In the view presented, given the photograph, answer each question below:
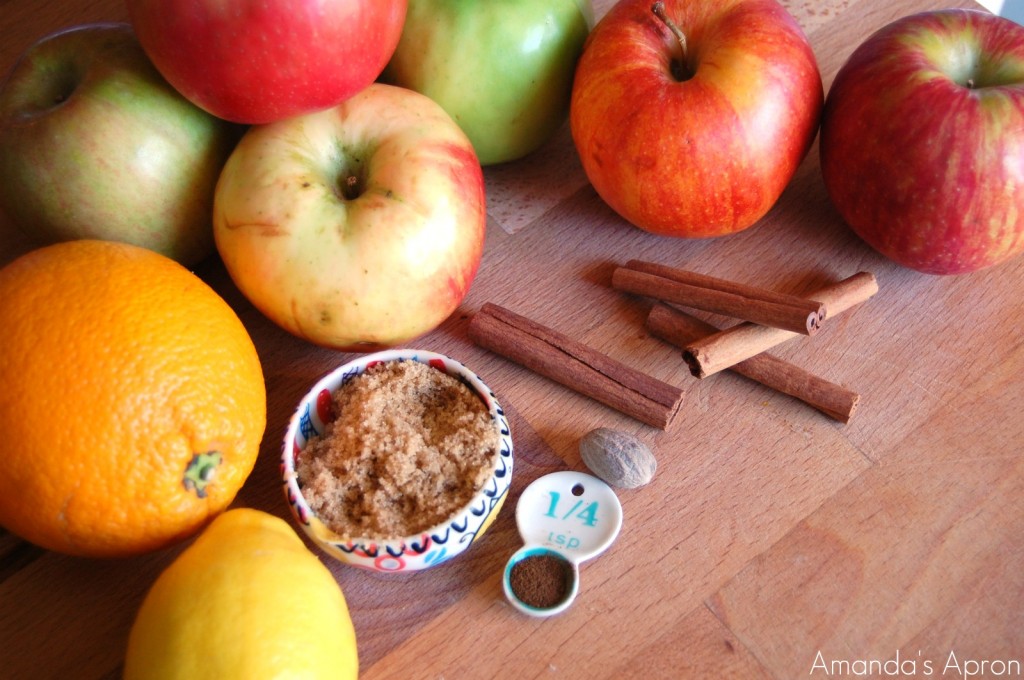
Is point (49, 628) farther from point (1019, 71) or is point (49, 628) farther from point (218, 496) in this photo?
point (1019, 71)

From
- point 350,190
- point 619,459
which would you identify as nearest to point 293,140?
point 350,190

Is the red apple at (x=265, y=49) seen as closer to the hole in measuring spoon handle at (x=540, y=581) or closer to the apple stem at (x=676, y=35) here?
the apple stem at (x=676, y=35)

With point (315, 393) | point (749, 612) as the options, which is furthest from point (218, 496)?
point (749, 612)

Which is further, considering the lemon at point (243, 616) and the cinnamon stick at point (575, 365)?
the cinnamon stick at point (575, 365)

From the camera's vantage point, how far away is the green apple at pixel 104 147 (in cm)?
76

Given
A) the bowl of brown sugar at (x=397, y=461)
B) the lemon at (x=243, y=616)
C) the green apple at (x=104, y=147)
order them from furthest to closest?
the green apple at (x=104, y=147) → the bowl of brown sugar at (x=397, y=461) → the lemon at (x=243, y=616)

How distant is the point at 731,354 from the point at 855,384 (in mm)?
122

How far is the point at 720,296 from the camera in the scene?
0.81 m

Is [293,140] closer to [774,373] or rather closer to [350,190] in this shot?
[350,190]

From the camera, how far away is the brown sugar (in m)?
0.66

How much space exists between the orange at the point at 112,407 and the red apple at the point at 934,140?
1.91ft

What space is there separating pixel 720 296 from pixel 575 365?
153 mm

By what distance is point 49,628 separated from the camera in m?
0.68

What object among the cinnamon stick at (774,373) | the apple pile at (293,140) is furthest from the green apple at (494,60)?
the cinnamon stick at (774,373)
